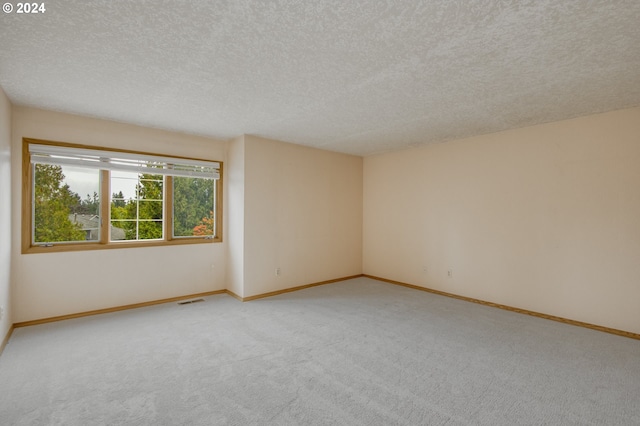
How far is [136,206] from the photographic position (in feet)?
13.8

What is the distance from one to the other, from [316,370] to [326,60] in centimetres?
244

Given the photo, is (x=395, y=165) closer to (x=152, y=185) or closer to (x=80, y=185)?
(x=152, y=185)

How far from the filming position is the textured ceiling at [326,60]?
177cm

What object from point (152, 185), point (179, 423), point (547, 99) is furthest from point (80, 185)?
point (547, 99)

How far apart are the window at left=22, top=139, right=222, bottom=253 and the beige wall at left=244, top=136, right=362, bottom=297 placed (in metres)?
0.71

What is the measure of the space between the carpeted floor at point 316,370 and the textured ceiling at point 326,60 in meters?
2.43

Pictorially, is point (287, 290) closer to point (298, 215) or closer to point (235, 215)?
point (298, 215)

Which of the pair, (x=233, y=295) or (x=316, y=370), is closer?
(x=316, y=370)

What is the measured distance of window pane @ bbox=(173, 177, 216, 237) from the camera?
4.55 meters

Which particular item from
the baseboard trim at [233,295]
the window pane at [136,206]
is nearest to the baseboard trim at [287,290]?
the baseboard trim at [233,295]

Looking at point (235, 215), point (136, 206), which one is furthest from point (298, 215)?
point (136, 206)

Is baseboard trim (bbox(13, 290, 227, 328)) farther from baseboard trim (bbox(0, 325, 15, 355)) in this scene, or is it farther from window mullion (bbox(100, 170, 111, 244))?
window mullion (bbox(100, 170, 111, 244))

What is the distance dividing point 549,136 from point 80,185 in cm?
588

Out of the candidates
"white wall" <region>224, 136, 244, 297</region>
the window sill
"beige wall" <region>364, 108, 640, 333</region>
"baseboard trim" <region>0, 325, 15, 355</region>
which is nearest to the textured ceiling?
"beige wall" <region>364, 108, 640, 333</region>
